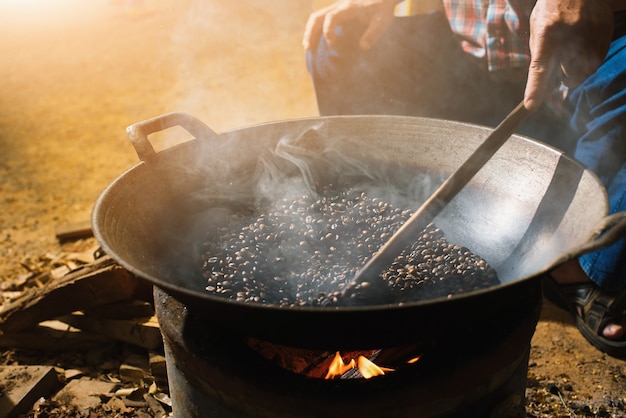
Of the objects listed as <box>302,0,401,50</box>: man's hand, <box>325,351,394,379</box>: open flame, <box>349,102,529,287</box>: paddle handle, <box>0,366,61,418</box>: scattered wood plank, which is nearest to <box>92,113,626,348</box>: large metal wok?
<box>349,102,529,287</box>: paddle handle

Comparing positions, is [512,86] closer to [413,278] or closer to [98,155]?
[413,278]

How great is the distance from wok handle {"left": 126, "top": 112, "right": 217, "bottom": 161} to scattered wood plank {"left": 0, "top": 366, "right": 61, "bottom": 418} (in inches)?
43.6

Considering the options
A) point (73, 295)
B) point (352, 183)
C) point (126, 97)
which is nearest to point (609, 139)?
point (352, 183)

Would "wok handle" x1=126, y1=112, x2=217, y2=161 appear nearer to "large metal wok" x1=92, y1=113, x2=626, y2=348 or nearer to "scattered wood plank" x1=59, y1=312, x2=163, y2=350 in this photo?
"large metal wok" x1=92, y1=113, x2=626, y2=348

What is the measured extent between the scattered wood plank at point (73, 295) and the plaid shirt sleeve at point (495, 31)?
217 centimetres

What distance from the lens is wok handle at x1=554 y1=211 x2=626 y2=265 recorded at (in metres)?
1.09

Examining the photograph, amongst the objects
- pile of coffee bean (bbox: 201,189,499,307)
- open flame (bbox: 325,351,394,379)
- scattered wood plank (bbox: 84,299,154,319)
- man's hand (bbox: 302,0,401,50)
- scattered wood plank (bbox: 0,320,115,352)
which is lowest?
scattered wood plank (bbox: 0,320,115,352)

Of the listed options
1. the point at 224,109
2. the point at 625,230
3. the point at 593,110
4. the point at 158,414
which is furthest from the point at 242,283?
the point at 224,109

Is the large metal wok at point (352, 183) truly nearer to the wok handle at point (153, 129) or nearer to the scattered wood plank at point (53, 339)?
the wok handle at point (153, 129)

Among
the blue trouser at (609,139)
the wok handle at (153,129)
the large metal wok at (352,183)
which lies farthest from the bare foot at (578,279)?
the wok handle at (153,129)

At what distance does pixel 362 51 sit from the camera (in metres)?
3.05

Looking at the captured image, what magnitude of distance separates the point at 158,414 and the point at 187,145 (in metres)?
1.08

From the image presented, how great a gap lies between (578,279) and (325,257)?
1506 millimetres

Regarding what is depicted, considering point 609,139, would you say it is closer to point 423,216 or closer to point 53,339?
point 423,216
